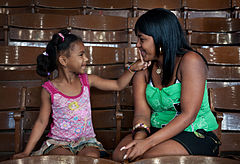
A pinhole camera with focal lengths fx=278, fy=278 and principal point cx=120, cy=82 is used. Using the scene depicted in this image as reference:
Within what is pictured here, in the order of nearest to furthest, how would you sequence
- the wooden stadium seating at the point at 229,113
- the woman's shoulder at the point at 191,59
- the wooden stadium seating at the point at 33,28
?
the woman's shoulder at the point at 191,59 < the wooden stadium seating at the point at 229,113 < the wooden stadium seating at the point at 33,28

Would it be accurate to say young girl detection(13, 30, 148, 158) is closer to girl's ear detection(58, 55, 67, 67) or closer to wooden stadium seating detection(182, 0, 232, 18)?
girl's ear detection(58, 55, 67, 67)

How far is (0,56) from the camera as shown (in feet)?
4.87

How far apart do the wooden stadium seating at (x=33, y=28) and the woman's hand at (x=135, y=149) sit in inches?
52.6

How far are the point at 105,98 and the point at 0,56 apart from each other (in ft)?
2.22

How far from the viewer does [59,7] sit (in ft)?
7.65

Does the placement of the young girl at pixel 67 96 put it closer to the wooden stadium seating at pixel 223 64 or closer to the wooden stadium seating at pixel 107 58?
the wooden stadium seating at pixel 107 58

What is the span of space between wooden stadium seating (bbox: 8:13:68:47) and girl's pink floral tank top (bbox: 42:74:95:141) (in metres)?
0.92

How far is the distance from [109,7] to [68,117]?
1.49 m

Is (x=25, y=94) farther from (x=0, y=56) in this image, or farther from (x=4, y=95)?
(x=0, y=56)

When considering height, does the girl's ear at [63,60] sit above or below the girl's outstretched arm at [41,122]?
above

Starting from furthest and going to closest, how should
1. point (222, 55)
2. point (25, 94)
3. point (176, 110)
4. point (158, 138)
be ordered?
1. point (222, 55)
2. point (25, 94)
3. point (176, 110)
4. point (158, 138)

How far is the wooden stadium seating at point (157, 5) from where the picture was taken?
221cm

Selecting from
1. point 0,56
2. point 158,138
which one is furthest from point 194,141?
point 0,56

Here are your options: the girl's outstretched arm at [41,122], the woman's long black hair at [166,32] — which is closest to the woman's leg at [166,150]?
the woman's long black hair at [166,32]
